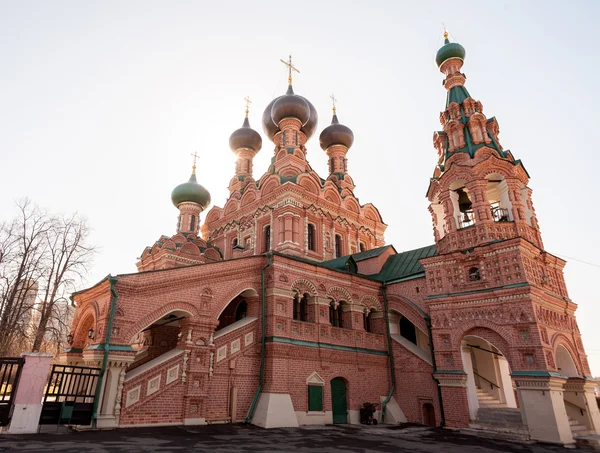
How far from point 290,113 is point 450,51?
8.90m

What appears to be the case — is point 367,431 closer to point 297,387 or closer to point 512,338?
point 297,387

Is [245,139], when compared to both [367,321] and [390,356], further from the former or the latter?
[390,356]

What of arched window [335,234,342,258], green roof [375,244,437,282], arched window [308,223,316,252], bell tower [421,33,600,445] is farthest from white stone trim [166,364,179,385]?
arched window [335,234,342,258]

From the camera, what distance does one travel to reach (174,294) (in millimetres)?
10344

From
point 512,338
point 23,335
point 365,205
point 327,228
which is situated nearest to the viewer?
point 512,338

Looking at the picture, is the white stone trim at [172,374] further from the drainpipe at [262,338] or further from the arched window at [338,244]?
the arched window at [338,244]

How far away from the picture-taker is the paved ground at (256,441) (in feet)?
22.1

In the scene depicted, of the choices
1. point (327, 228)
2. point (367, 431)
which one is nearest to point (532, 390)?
point (367, 431)

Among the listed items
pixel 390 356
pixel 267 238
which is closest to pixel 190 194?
pixel 267 238

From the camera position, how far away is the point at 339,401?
12156mm

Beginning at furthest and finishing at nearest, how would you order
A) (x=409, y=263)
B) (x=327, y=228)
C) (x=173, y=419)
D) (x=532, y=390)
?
(x=327, y=228) → (x=409, y=263) → (x=532, y=390) → (x=173, y=419)

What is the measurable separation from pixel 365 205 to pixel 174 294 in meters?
15.2

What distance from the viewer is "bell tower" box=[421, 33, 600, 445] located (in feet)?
34.3

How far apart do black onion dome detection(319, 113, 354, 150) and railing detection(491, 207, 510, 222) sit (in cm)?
1318
